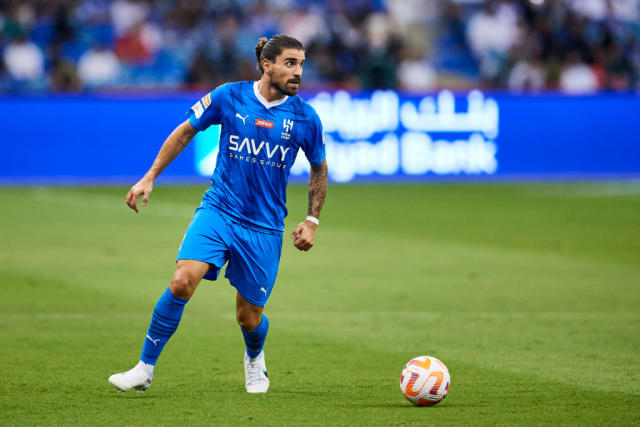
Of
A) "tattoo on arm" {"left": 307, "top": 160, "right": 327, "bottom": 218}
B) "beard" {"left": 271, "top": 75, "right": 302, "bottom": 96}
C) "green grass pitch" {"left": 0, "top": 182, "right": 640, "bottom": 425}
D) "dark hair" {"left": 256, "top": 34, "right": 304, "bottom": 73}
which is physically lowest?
"green grass pitch" {"left": 0, "top": 182, "right": 640, "bottom": 425}

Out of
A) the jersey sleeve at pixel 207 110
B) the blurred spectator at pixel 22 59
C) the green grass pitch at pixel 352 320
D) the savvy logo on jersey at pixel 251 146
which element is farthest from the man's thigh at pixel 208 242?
the blurred spectator at pixel 22 59

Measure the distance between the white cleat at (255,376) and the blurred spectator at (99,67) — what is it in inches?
718

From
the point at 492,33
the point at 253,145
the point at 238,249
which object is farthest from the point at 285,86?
the point at 492,33

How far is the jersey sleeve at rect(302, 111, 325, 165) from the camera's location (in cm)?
687

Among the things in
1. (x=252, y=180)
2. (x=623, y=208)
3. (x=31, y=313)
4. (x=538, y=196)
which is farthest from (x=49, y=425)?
(x=538, y=196)

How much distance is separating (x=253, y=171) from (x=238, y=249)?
491 millimetres

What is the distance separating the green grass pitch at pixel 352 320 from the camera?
6395mm

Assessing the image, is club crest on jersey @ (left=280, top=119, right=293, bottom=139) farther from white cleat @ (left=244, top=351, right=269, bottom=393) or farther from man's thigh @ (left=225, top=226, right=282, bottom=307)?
white cleat @ (left=244, top=351, right=269, bottom=393)

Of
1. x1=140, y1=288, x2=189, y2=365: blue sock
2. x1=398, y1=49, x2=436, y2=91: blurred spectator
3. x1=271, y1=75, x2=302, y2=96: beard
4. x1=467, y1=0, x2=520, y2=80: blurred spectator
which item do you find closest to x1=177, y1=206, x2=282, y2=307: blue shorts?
x1=140, y1=288, x2=189, y2=365: blue sock

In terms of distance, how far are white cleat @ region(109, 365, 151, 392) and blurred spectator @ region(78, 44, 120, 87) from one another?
18.5 metres

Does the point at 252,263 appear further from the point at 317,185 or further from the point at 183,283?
the point at 317,185

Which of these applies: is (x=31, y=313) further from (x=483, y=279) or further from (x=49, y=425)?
(x=483, y=279)

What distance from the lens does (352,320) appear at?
9.62 metres

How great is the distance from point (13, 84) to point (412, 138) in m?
8.56
